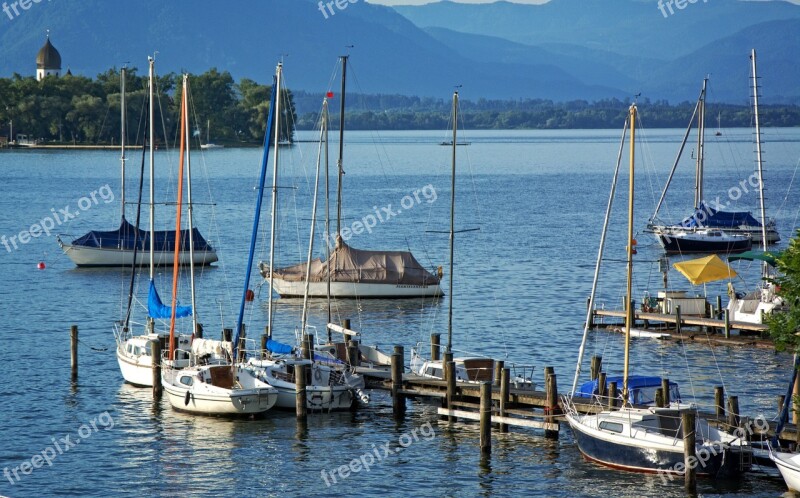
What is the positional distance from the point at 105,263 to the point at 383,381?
41.2m

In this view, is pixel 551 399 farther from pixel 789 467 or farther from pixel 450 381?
pixel 789 467

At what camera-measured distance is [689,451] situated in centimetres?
3062

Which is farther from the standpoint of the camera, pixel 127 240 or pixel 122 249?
pixel 122 249

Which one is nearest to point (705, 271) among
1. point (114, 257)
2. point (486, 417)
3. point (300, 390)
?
point (486, 417)

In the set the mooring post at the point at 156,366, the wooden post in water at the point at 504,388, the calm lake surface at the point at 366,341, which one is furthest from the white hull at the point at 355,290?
the wooden post in water at the point at 504,388

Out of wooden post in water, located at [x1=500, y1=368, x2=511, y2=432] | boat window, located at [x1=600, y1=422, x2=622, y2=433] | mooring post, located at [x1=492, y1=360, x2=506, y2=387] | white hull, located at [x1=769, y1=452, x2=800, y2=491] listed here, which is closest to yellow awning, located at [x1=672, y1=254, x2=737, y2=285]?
mooring post, located at [x1=492, y1=360, x2=506, y2=387]

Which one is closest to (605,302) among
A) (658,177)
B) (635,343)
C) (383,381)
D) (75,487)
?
(635,343)

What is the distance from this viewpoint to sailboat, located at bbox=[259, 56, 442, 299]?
6234 cm

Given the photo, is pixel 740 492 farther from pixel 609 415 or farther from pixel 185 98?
pixel 185 98

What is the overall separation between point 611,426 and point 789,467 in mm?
4620

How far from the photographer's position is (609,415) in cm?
3247

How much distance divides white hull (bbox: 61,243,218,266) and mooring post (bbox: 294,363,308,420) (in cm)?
3902

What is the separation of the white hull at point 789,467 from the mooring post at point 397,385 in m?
11.9

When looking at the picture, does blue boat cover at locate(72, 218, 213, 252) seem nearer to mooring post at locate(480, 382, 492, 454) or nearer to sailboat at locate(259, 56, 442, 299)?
sailboat at locate(259, 56, 442, 299)
